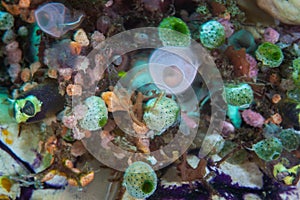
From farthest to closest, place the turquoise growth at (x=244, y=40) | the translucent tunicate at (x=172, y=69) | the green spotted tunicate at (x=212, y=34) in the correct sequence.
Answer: the turquoise growth at (x=244, y=40) → the green spotted tunicate at (x=212, y=34) → the translucent tunicate at (x=172, y=69)

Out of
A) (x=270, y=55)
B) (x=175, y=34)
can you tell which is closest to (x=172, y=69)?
(x=175, y=34)

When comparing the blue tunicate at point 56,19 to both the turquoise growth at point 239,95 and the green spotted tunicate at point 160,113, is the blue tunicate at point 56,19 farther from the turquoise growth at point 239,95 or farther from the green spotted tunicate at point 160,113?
the turquoise growth at point 239,95

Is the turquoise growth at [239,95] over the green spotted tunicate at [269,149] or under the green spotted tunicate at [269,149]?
over

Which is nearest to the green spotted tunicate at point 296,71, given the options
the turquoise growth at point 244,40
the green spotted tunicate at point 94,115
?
the turquoise growth at point 244,40

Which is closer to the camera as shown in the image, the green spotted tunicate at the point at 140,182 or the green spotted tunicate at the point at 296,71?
the green spotted tunicate at the point at 140,182

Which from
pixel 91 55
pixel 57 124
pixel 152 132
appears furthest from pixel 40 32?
pixel 152 132

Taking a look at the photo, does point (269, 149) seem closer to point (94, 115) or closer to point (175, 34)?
point (175, 34)

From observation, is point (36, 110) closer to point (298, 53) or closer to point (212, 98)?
point (212, 98)
